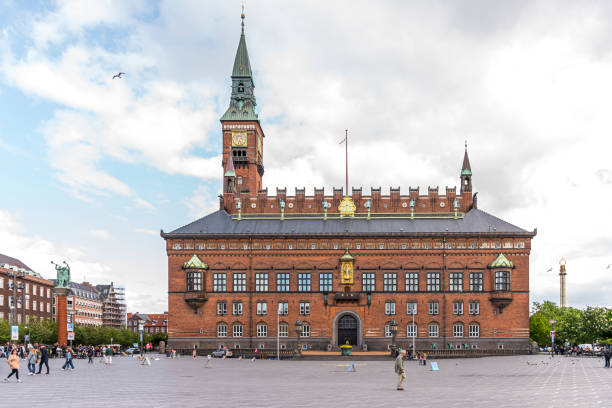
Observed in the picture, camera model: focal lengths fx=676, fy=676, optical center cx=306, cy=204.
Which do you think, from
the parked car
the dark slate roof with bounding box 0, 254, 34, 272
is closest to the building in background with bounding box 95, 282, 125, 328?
the dark slate roof with bounding box 0, 254, 34, 272

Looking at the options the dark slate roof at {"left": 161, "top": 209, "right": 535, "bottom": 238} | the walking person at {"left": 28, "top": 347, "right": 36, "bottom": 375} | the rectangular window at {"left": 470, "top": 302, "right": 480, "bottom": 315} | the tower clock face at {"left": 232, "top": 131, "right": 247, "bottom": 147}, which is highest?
the tower clock face at {"left": 232, "top": 131, "right": 247, "bottom": 147}

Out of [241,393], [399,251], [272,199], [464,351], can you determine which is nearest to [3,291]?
[272,199]

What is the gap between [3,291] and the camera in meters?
109

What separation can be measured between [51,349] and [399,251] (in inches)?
1668

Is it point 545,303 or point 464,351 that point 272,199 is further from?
point 545,303

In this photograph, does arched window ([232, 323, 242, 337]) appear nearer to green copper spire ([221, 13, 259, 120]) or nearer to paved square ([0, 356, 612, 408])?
green copper spire ([221, 13, 259, 120])

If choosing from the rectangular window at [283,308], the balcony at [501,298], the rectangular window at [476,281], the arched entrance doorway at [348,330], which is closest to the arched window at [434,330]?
the rectangular window at [476,281]

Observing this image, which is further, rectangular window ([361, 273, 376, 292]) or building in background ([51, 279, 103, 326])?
building in background ([51, 279, 103, 326])

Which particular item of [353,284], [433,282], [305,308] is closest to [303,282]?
[305,308]

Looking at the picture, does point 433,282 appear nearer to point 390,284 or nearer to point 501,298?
point 390,284

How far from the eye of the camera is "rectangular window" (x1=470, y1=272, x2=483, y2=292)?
84750 millimetres

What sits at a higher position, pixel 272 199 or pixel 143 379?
pixel 272 199

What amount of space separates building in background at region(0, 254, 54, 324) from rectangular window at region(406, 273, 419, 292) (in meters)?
58.8

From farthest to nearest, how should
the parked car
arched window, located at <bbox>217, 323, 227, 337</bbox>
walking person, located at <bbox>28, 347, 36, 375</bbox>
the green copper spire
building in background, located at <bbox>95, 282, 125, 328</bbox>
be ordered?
building in background, located at <bbox>95, 282, 125, 328</bbox>
the green copper spire
arched window, located at <bbox>217, 323, 227, 337</bbox>
the parked car
walking person, located at <bbox>28, 347, 36, 375</bbox>
